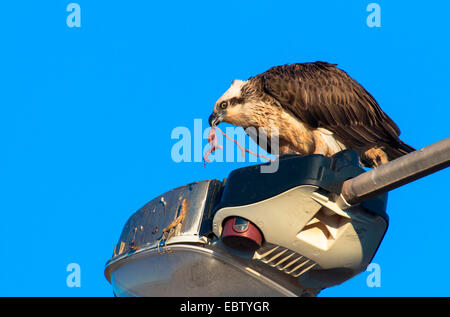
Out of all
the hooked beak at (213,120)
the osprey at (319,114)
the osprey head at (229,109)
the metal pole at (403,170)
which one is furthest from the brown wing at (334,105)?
the metal pole at (403,170)

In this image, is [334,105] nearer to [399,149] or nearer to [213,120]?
[399,149]

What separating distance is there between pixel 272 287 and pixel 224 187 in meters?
1.18

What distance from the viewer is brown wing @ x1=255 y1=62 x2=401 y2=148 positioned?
941cm

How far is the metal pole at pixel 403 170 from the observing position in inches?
191

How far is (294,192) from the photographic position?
6.10m

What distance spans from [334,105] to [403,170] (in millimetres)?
4653

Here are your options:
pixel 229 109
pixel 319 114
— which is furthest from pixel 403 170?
pixel 229 109

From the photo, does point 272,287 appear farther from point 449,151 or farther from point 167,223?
point 449,151

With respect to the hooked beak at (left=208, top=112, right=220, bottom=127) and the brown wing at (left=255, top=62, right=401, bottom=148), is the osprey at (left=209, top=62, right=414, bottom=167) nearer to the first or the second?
the brown wing at (left=255, top=62, right=401, bottom=148)

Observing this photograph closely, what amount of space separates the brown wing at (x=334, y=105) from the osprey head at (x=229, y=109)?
573mm

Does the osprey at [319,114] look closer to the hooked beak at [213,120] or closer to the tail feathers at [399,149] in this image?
the tail feathers at [399,149]

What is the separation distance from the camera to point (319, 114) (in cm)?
959

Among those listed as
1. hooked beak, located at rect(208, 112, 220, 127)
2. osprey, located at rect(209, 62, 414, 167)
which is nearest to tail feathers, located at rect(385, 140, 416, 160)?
osprey, located at rect(209, 62, 414, 167)
